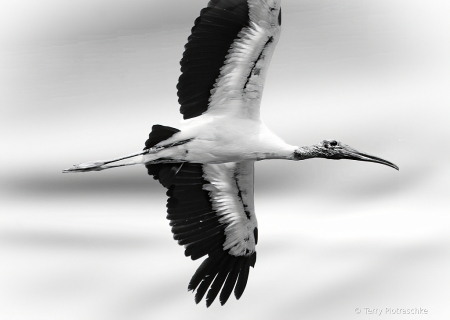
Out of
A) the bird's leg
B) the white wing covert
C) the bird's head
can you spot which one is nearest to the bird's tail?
the bird's leg

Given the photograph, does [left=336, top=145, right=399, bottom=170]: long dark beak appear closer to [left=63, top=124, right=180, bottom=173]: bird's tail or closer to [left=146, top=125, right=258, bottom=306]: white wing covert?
[left=146, top=125, right=258, bottom=306]: white wing covert

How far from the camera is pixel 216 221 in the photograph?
12805mm

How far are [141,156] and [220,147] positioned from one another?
112cm

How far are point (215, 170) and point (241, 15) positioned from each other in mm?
2730

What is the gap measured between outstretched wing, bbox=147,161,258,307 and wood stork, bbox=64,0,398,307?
2 centimetres

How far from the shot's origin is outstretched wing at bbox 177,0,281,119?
10891 mm

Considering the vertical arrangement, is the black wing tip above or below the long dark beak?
below

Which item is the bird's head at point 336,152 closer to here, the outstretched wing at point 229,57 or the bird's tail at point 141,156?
the outstretched wing at point 229,57

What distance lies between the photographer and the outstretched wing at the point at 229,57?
10891 millimetres

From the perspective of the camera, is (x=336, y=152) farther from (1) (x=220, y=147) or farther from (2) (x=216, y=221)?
(2) (x=216, y=221)

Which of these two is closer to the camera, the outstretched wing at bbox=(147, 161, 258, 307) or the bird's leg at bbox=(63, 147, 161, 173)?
the bird's leg at bbox=(63, 147, 161, 173)

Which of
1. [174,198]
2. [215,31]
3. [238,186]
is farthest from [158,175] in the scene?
[215,31]

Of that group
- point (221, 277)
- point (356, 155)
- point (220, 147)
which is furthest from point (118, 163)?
point (356, 155)

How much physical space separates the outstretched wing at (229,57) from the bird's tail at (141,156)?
1.37ft
